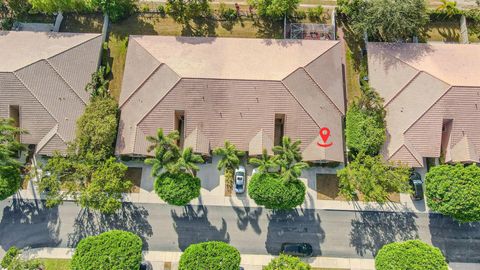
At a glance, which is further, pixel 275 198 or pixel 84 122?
pixel 84 122

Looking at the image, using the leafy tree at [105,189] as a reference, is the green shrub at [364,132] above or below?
above

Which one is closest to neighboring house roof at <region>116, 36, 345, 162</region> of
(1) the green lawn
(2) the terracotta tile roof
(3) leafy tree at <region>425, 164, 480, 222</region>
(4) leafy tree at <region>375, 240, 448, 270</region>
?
(2) the terracotta tile roof

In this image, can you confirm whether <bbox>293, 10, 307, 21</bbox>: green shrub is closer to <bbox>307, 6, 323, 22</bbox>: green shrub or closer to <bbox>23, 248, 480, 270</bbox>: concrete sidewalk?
<bbox>307, 6, 323, 22</bbox>: green shrub

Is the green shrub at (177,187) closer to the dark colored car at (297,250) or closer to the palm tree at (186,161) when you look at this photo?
the palm tree at (186,161)

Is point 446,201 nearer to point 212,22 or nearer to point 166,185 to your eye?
point 166,185

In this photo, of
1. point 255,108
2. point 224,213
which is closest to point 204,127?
point 255,108

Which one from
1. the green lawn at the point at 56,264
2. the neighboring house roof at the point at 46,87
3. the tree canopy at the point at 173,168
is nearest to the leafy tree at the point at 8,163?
the neighboring house roof at the point at 46,87
